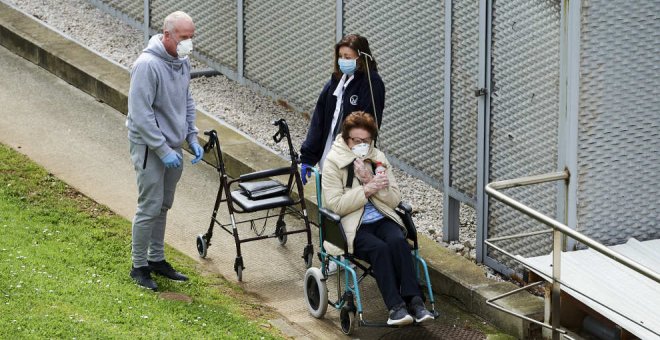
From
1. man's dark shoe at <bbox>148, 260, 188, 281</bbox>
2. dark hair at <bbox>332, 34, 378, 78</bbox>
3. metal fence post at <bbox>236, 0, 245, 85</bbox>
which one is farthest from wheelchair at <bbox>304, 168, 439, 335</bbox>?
metal fence post at <bbox>236, 0, 245, 85</bbox>

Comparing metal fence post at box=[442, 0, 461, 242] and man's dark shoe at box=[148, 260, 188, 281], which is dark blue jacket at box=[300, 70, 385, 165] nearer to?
metal fence post at box=[442, 0, 461, 242]

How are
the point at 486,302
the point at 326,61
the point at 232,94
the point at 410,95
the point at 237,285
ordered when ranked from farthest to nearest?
the point at 232,94, the point at 326,61, the point at 410,95, the point at 237,285, the point at 486,302

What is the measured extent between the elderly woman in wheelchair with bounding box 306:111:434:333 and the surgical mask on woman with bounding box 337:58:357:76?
569 millimetres

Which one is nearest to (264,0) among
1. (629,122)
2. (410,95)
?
(410,95)

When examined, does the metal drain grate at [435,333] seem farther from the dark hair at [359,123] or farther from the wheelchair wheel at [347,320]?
the dark hair at [359,123]

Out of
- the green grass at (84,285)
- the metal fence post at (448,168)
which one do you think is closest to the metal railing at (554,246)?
the metal fence post at (448,168)

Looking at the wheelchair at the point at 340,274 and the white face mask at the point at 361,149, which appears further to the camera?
the white face mask at the point at 361,149

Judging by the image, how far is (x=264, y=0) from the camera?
12547 mm

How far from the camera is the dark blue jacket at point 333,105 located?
378 inches

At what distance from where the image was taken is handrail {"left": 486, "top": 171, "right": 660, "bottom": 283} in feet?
23.9

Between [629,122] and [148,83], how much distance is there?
3156 millimetres

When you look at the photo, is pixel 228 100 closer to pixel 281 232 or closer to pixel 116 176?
pixel 116 176

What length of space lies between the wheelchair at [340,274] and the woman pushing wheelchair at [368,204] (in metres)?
0.06

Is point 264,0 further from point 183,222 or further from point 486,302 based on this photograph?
point 486,302
